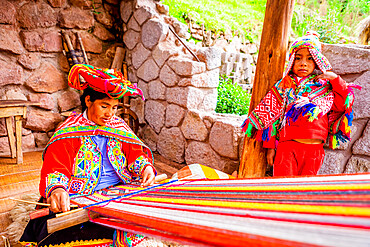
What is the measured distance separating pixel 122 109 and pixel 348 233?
10.8 feet

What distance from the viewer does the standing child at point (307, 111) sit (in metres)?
1.48

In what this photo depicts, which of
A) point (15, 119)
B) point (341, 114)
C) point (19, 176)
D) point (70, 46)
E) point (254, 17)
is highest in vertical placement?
point (254, 17)

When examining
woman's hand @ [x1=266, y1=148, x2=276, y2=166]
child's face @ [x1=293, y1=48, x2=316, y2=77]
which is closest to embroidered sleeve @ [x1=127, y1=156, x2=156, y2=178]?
woman's hand @ [x1=266, y1=148, x2=276, y2=166]

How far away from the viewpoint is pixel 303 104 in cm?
148

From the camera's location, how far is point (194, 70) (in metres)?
2.73

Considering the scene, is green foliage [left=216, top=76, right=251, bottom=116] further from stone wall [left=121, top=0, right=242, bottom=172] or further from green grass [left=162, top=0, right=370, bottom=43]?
green grass [left=162, top=0, right=370, bottom=43]

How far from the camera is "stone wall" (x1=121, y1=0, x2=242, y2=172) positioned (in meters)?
2.47

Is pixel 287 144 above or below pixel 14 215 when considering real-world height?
above

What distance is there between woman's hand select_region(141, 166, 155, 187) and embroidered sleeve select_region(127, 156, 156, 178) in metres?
0.04

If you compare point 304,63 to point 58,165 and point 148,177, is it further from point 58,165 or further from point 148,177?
point 58,165

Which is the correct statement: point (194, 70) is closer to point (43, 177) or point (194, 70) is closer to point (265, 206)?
point (43, 177)

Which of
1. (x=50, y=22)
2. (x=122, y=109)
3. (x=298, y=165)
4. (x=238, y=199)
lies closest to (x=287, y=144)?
(x=298, y=165)

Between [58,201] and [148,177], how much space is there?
48cm

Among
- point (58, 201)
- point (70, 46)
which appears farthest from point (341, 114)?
point (70, 46)
